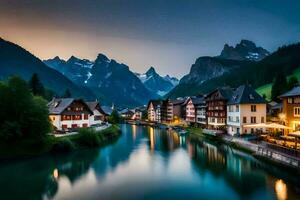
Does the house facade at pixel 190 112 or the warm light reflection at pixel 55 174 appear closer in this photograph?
the warm light reflection at pixel 55 174

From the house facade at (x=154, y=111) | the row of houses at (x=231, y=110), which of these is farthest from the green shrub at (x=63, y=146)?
the house facade at (x=154, y=111)

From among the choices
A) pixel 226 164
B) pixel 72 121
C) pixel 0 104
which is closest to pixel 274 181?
pixel 226 164

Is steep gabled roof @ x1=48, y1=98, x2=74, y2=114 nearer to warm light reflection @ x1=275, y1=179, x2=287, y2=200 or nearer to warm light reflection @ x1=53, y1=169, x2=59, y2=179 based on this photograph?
warm light reflection @ x1=53, y1=169, x2=59, y2=179

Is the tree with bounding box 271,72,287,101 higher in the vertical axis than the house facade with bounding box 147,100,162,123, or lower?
higher

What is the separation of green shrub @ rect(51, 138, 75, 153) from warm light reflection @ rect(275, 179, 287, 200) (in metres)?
36.9

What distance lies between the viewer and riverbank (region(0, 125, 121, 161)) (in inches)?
1978

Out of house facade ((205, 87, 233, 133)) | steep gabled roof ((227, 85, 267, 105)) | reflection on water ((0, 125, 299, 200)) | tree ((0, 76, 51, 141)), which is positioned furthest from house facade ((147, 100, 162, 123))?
tree ((0, 76, 51, 141))

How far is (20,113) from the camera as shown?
174 ft

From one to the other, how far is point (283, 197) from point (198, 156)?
24877 mm

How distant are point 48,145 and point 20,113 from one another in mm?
7208

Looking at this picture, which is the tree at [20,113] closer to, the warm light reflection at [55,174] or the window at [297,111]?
the warm light reflection at [55,174]

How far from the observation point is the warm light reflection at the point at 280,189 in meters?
28.5

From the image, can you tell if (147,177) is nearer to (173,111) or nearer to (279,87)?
(279,87)

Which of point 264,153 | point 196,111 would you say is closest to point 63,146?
point 264,153
